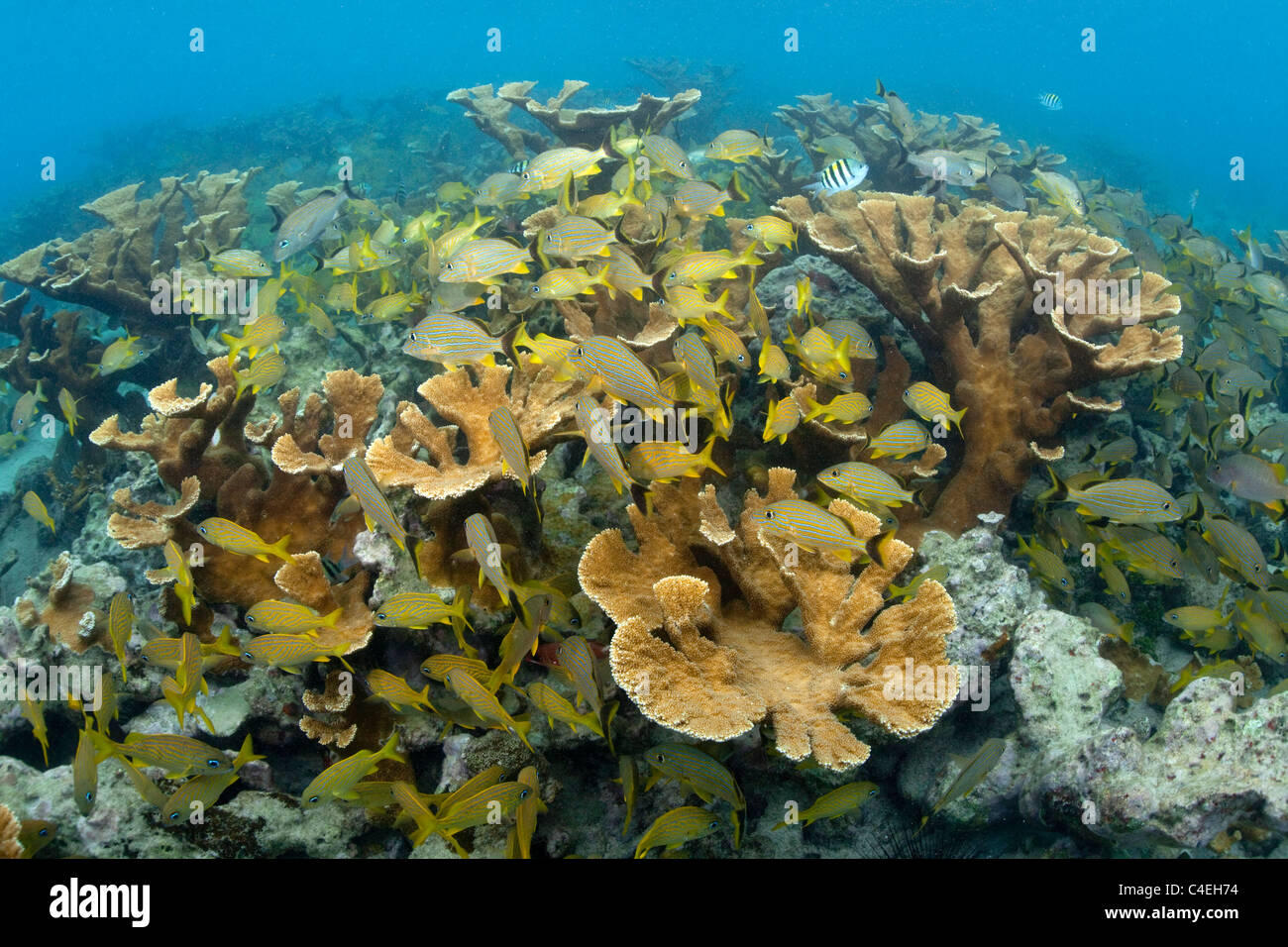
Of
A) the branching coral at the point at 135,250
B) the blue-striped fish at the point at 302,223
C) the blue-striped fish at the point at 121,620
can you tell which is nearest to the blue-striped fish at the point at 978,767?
the blue-striped fish at the point at 121,620

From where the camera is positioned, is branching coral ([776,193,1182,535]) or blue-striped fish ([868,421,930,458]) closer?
blue-striped fish ([868,421,930,458])

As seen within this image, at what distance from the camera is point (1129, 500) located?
11.6ft

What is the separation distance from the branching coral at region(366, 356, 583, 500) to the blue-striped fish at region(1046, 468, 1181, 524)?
2.96m

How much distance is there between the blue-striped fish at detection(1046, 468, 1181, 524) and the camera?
3520 mm

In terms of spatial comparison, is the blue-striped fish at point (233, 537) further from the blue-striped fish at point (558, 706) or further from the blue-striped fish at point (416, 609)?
the blue-striped fish at point (558, 706)

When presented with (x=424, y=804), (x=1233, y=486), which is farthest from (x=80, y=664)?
(x=1233, y=486)

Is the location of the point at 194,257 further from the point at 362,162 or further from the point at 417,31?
the point at 417,31

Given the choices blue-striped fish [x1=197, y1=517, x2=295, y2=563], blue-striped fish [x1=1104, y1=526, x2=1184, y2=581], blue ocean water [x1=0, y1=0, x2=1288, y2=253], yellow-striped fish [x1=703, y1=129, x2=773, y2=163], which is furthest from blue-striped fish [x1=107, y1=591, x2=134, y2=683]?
blue ocean water [x1=0, y1=0, x2=1288, y2=253]

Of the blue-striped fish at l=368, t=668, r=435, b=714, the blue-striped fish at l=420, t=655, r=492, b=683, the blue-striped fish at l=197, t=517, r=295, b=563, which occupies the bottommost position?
the blue-striped fish at l=368, t=668, r=435, b=714

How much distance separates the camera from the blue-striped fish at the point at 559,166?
503cm

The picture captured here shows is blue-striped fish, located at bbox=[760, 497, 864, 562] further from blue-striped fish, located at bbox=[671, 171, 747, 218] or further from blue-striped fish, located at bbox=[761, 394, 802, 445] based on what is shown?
blue-striped fish, located at bbox=[671, 171, 747, 218]

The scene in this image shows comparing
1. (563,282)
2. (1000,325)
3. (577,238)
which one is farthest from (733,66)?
(563,282)

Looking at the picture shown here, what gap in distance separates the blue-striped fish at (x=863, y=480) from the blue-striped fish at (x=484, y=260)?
2289mm

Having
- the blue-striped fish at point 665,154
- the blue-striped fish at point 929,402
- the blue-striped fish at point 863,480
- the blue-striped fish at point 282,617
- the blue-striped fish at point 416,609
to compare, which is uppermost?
the blue-striped fish at point 665,154
